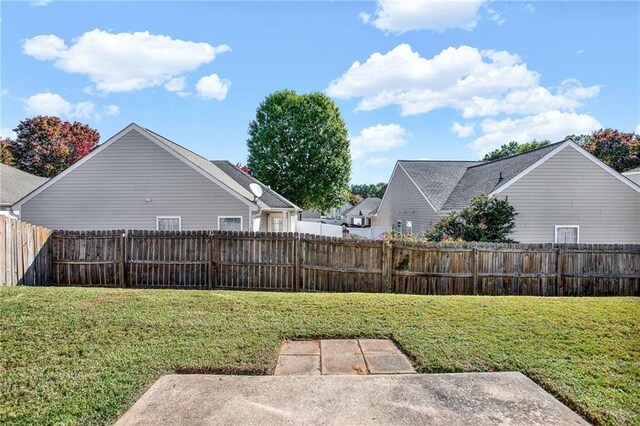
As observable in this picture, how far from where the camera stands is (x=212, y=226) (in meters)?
13.1

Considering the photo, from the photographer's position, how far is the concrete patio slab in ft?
9.78

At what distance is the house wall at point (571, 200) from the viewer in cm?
1509

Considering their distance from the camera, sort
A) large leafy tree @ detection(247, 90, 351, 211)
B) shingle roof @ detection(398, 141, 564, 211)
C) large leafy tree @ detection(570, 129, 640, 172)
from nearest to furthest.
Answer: shingle roof @ detection(398, 141, 564, 211), large leafy tree @ detection(247, 90, 351, 211), large leafy tree @ detection(570, 129, 640, 172)

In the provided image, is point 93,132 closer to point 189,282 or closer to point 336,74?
point 336,74

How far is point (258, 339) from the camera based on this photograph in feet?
16.0

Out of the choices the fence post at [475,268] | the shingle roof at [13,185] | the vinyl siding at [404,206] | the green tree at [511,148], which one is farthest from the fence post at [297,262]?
the green tree at [511,148]

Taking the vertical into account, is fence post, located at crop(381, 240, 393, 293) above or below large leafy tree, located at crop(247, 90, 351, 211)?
below

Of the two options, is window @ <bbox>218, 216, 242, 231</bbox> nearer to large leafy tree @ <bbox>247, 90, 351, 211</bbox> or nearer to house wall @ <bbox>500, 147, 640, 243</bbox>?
house wall @ <bbox>500, 147, 640, 243</bbox>

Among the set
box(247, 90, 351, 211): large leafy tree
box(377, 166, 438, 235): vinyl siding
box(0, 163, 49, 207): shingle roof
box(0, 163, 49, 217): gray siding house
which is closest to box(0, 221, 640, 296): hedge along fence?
box(377, 166, 438, 235): vinyl siding

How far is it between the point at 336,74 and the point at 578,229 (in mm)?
12849

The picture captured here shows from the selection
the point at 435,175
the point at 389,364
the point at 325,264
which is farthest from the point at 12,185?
the point at 435,175

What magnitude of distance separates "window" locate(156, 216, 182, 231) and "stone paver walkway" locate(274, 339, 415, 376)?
981 centimetres

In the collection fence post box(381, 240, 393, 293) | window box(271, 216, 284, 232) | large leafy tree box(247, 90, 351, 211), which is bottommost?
fence post box(381, 240, 393, 293)

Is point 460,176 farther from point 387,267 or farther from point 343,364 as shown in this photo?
point 343,364
